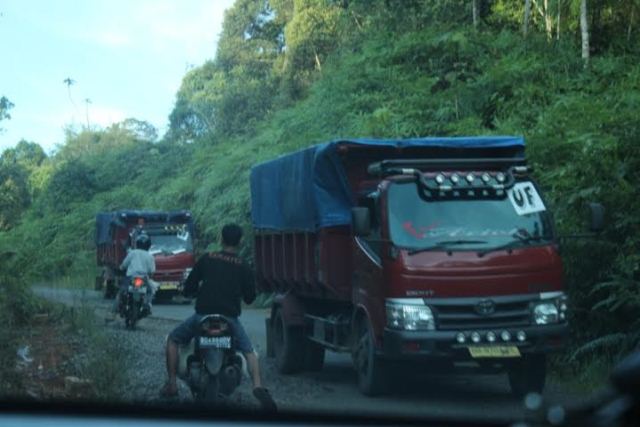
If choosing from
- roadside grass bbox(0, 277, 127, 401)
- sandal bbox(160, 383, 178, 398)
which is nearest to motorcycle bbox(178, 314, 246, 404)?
sandal bbox(160, 383, 178, 398)

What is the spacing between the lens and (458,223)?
9.26m

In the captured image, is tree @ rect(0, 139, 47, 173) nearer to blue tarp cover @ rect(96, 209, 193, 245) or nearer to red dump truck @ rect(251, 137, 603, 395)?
blue tarp cover @ rect(96, 209, 193, 245)

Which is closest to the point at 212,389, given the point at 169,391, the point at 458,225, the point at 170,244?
the point at 169,391

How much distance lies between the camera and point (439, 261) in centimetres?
888

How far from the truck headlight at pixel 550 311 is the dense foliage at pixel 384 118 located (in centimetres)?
169

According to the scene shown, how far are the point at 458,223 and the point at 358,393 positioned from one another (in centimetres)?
203

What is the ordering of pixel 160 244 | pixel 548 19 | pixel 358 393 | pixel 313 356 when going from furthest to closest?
pixel 548 19
pixel 160 244
pixel 313 356
pixel 358 393

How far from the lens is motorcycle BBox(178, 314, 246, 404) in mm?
8242

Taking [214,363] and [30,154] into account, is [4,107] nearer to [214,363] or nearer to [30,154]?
[214,363]

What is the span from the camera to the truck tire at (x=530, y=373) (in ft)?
30.6

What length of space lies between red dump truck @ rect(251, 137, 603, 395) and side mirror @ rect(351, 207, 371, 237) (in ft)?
0.04

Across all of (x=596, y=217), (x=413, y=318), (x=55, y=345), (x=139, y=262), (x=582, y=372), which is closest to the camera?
(x=413, y=318)

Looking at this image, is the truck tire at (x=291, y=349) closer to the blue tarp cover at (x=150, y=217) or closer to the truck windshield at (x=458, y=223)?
the truck windshield at (x=458, y=223)

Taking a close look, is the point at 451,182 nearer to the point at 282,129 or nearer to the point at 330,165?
the point at 330,165
